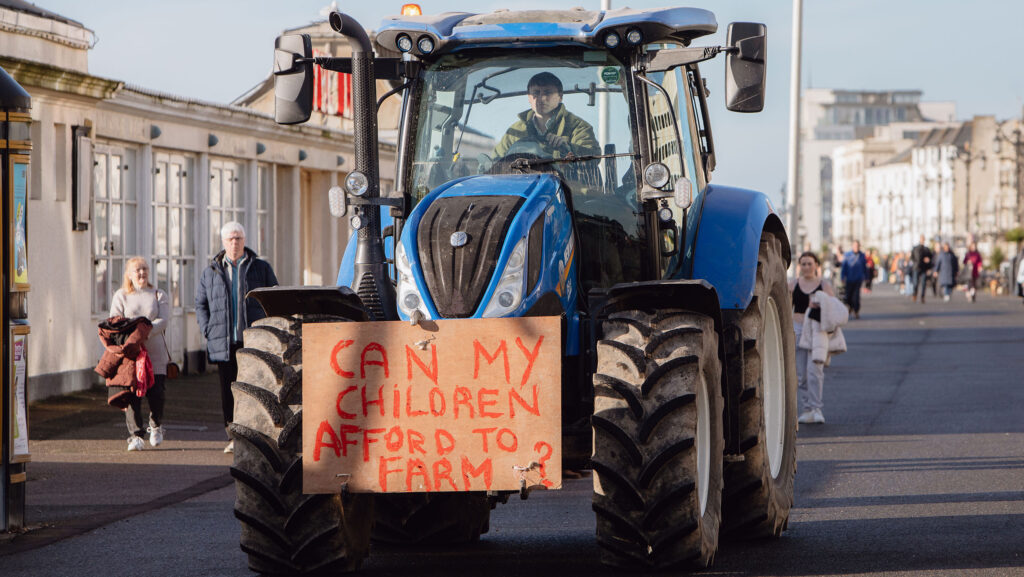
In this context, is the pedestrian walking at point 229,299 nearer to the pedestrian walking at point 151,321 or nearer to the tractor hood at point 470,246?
the pedestrian walking at point 151,321

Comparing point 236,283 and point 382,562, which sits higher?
point 236,283

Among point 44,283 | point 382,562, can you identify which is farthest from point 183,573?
point 44,283

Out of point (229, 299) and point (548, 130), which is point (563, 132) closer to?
point (548, 130)

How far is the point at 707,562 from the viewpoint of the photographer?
7461 millimetres

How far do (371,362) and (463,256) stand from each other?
595mm

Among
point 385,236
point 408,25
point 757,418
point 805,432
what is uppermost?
point 408,25

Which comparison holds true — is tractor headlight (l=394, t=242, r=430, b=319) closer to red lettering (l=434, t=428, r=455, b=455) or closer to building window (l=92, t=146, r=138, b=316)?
red lettering (l=434, t=428, r=455, b=455)

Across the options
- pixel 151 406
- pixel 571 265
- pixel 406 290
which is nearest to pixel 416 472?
pixel 406 290

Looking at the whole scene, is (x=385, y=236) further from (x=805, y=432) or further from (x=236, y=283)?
(x=805, y=432)

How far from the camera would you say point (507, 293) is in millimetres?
7367

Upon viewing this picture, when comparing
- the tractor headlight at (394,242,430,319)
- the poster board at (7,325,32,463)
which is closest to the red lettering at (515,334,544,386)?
the tractor headlight at (394,242,430,319)

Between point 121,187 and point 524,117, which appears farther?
point 121,187

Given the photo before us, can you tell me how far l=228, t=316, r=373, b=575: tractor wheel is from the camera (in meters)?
7.34

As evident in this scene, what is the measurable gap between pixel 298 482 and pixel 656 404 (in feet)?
5.10
